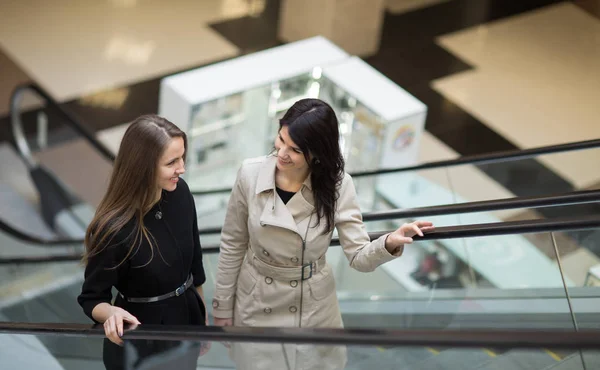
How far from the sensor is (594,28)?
38.7 ft

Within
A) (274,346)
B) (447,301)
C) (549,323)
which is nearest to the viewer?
(274,346)

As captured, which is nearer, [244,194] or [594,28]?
[244,194]

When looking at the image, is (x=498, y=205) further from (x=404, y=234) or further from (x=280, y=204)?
(x=280, y=204)

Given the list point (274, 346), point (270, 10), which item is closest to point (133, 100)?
point (270, 10)

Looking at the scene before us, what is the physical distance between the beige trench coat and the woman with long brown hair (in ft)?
0.67

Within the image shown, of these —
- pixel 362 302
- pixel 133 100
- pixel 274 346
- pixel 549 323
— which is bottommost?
pixel 133 100

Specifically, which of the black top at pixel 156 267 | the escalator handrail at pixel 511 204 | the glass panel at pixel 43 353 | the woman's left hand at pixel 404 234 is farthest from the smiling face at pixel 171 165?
the escalator handrail at pixel 511 204

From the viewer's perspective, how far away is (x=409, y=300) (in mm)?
4938

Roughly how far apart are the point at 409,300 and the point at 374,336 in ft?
8.40

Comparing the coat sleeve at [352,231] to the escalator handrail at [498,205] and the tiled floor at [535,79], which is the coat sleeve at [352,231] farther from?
the tiled floor at [535,79]

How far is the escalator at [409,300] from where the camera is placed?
2990 millimetres

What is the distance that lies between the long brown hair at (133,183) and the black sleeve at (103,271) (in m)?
0.02

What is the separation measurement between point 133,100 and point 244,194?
693 centimetres

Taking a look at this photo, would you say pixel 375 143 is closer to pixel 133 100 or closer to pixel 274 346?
pixel 133 100
